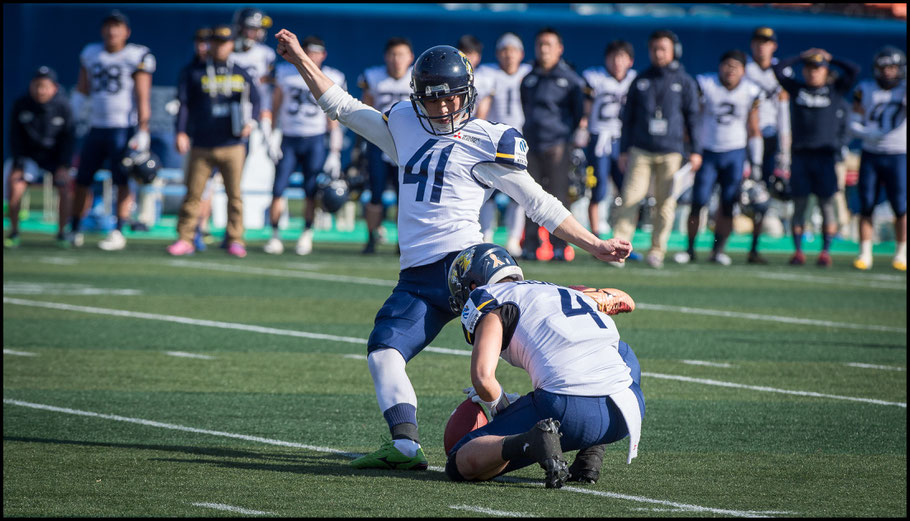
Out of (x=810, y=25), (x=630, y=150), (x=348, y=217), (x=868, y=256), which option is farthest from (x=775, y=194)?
(x=810, y=25)

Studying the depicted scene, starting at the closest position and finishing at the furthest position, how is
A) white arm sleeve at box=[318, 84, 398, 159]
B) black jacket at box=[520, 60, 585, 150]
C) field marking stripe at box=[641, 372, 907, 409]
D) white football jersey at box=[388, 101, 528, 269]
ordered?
white football jersey at box=[388, 101, 528, 269], white arm sleeve at box=[318, 84, 398, 159], field marking stripe at box=[641, 372, 907, 409], black jacket at box=[520, 60, 585, 150]

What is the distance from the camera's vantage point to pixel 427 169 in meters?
5.61

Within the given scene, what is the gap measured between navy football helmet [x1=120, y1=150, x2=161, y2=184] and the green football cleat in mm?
9403

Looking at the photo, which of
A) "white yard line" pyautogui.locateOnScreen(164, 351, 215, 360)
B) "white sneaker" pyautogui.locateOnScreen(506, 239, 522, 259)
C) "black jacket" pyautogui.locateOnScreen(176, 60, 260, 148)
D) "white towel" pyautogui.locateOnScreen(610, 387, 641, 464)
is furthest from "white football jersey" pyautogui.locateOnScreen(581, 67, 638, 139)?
"white towel" pyautogui.locateOnScreen(610, 387, 641, 464)

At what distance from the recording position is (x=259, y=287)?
11617mm

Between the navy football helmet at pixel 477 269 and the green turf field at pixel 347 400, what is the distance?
74 centimetres

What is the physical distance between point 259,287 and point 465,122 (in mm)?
6259

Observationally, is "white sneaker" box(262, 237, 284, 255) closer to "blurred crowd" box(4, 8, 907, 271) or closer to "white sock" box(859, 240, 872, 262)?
Answer: "blurred crowd" box(4, 8, 907, 271)

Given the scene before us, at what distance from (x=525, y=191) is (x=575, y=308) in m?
0.70

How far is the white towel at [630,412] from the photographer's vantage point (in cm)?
500

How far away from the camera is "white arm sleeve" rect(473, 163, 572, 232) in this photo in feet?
18.2

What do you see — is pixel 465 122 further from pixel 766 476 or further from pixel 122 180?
pixel 122 180

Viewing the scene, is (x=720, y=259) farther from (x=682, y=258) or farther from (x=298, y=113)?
(x=298, y=113)

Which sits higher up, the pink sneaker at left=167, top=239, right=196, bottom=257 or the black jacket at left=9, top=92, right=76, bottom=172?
the black jacket at left=9, top=92, right=76, bottom=172
